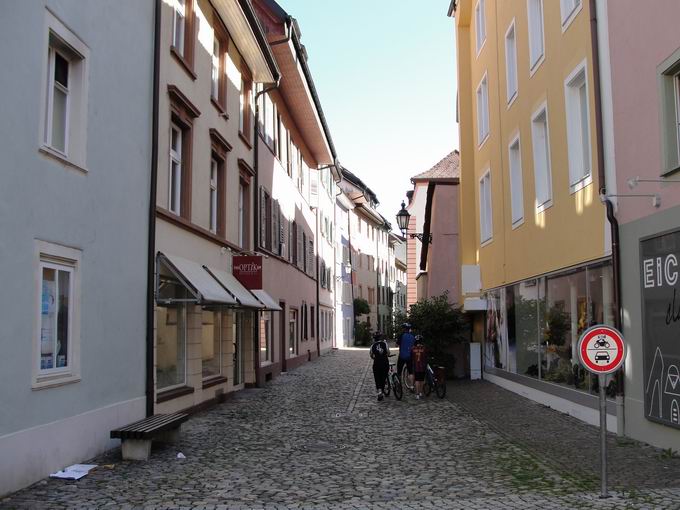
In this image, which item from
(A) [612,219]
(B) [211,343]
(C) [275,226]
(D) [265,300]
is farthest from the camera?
(C) [275,226]

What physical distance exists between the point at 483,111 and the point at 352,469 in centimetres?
1477

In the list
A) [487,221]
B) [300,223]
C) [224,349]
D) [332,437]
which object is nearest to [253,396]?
[224,349]

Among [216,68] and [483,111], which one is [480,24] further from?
[216,68]

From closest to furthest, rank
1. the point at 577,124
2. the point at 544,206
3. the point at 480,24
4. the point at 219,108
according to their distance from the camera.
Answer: the point at 577,124 → the point at 544,206 → the point at 219,108 → the point at 480,24

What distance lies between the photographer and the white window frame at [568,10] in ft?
40.2

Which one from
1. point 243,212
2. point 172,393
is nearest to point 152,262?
point 172,393

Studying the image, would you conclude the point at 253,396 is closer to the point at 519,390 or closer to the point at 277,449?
the point at 519,390

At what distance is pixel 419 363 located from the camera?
1636cm

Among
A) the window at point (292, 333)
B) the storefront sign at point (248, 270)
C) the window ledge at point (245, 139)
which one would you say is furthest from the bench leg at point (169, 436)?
the window at point (292, 333)

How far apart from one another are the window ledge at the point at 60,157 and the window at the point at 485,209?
1310cm

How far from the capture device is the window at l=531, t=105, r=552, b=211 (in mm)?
14367

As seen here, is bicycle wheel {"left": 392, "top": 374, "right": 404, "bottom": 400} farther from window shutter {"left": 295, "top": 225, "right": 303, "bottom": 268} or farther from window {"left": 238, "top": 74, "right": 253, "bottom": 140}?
window shutter {"left": 295, "top": 225, "right": 303, "bottom": 268}

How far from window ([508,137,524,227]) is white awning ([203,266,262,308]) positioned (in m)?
6.16

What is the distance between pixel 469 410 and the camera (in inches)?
564
